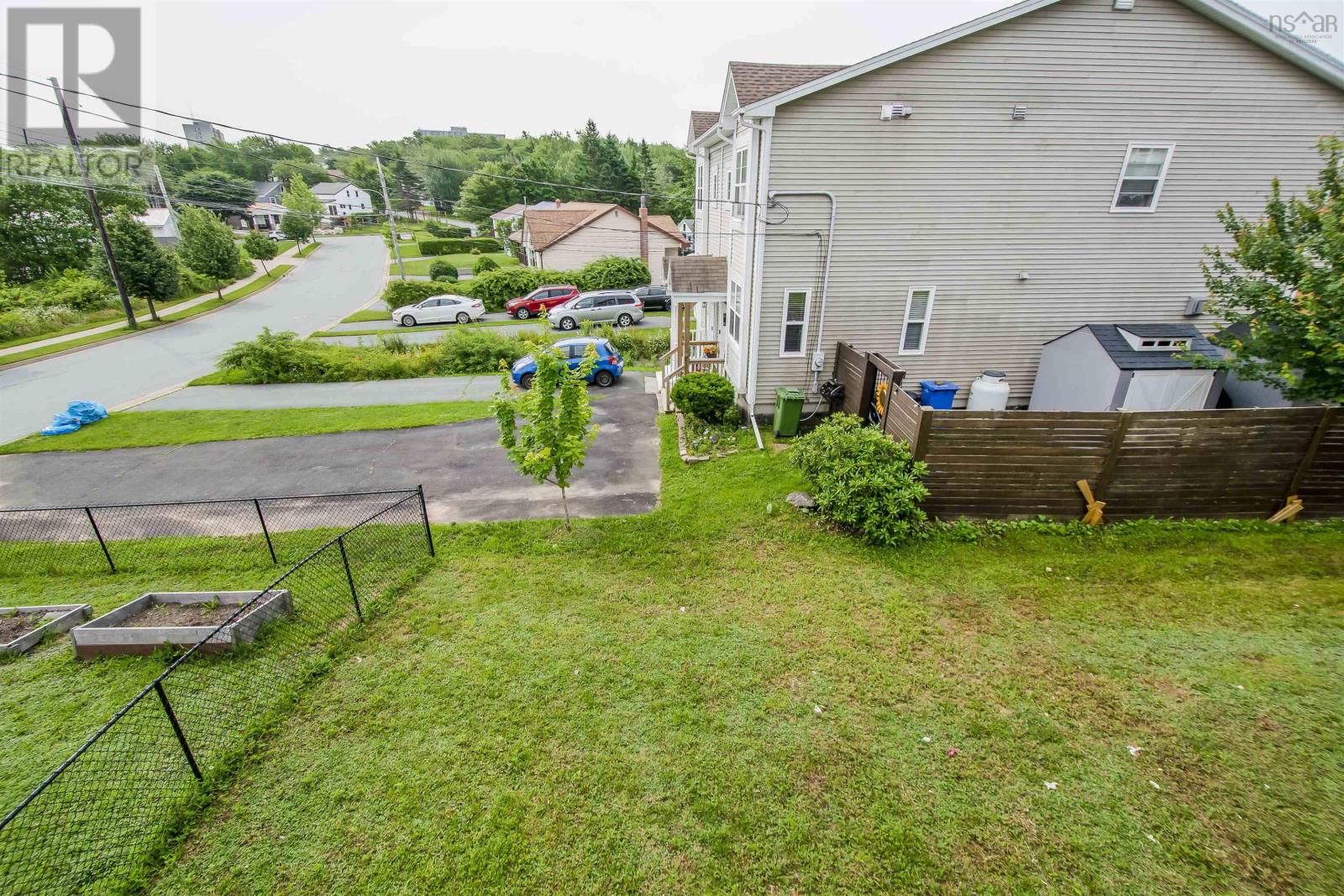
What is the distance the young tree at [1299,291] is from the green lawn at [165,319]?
34.4 metres

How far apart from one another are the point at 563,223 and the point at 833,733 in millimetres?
38753

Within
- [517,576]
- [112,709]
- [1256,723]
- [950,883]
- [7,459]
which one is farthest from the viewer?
[7,459]

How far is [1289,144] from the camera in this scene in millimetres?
9875

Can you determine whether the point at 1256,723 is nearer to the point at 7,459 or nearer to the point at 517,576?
the point at 517,576

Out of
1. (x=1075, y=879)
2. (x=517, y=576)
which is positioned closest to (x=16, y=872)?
(x=517, y=576)

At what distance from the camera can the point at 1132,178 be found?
10.1m

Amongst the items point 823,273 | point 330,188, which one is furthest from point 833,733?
point 330,188

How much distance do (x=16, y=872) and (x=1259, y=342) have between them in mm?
14055

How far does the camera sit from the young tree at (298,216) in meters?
53.5

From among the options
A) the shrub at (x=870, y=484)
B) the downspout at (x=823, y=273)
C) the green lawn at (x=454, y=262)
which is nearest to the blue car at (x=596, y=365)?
the downspout at (x=823, y=273)

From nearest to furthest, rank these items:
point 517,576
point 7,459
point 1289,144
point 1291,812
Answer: point 1291,812, point 517,576, point 1289,144, point 7,459

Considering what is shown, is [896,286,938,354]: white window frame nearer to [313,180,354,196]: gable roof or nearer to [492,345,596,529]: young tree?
[492,345,596,529]: young tree

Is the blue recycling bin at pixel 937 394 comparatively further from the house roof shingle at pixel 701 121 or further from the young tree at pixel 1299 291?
the house roof shingle at pixel 701 121

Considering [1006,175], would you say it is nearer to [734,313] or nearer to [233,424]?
[734,313]
